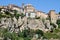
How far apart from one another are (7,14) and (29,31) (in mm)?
Answer: 10554

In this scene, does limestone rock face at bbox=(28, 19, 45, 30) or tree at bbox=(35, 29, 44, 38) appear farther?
limestone rock face at bbox=(28, 19, 45, 30)

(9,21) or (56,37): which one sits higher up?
(9,21)

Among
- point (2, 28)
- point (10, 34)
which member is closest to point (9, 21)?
point (2, 28)

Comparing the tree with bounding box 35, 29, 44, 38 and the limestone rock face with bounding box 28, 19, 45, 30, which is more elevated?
the limestone rock face with bounding box 28, 19, 45, 30

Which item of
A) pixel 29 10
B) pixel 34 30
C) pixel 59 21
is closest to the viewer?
pixel 34 30

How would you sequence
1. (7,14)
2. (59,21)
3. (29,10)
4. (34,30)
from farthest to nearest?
(29,10) → (59,21) → (7,14) → (34,30)

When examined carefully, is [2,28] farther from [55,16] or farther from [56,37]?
[55,16]

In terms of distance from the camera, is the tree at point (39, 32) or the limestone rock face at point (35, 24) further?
the limestone rock face at point (35, 24)

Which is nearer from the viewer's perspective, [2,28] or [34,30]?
[2,28]

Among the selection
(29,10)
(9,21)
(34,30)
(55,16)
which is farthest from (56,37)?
(29,10)

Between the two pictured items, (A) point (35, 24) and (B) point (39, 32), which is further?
(A) point (35, 24)

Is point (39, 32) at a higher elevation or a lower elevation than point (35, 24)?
lower

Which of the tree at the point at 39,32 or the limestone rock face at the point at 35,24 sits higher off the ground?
the limestone rock face at the point at 35,24

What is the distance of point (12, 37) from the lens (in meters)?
51.9
